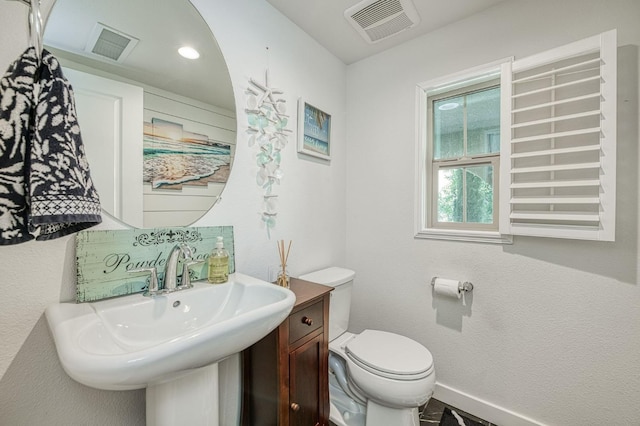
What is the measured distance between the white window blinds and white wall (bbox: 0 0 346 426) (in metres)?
1.09

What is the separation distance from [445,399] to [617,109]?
182cm

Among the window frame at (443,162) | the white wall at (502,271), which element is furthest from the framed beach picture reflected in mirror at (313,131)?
the window frame at (443,162)

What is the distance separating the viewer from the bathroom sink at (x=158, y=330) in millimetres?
546

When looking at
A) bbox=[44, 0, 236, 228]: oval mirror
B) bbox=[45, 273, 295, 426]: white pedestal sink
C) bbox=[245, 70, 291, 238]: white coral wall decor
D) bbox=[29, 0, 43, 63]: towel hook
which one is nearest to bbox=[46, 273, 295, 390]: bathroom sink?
bbox=[45, 273, 295, 426]: white pedestal sink

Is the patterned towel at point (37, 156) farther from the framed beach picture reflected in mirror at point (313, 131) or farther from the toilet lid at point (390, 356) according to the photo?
the toilet lid at point (390, 356)

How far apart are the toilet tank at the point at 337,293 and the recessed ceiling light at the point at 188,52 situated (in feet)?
4.15

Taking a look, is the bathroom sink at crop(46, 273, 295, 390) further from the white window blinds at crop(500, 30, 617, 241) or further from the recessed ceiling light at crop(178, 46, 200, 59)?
the white window blinds at crop(500, 30, 617, 241)

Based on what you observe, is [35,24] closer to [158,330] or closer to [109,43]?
[109,43]

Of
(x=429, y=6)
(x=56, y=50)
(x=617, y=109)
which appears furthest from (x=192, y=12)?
(x=617, y=109)

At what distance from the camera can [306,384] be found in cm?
120

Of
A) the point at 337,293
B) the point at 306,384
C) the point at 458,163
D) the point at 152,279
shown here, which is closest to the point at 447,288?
the point at 337,293

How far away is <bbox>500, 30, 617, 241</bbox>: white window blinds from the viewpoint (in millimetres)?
1200

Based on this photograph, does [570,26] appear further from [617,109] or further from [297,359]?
[297,359]

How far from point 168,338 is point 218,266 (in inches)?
13.0
